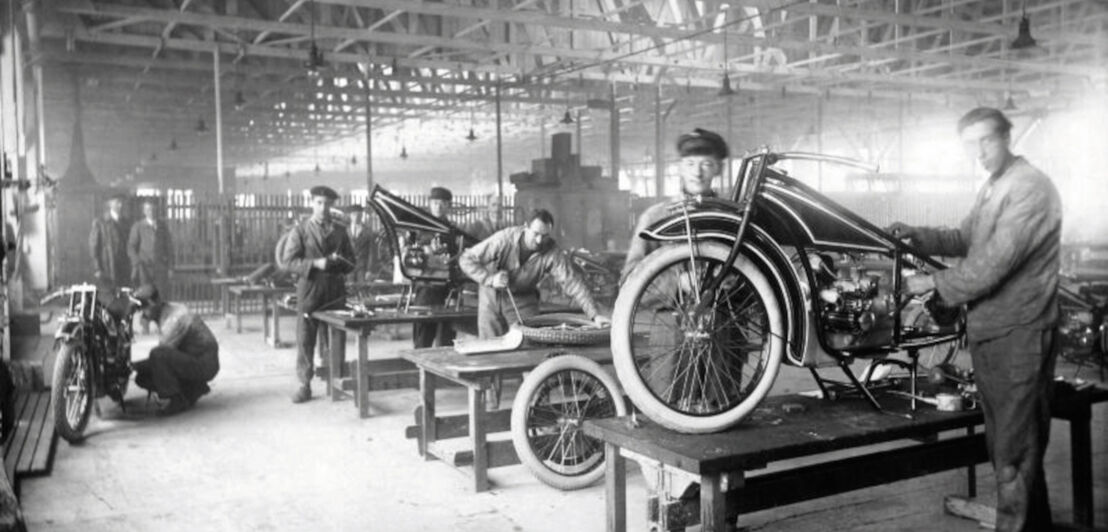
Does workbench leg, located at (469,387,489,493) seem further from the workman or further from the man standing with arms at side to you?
the man standing with arms at side

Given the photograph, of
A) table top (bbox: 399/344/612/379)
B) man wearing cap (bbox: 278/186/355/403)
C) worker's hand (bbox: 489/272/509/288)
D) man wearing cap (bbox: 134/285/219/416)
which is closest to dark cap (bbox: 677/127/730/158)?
table top (bbox: 399/344/612/379)

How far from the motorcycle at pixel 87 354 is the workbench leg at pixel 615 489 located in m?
3.89

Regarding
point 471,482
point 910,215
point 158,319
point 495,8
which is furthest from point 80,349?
point 910,215

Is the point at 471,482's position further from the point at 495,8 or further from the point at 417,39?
the point at 417,39

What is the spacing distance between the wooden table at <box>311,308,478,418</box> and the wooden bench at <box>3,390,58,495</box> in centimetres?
198

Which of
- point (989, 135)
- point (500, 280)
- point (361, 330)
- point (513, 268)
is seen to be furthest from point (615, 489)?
point (361, 330)

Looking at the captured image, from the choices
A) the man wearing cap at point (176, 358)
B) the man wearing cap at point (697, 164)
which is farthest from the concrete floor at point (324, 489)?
the man wearing cap at point (697, 164)

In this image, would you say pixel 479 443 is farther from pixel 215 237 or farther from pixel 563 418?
pixel 215 237

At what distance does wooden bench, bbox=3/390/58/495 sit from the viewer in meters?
4.98

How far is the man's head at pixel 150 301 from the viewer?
260 inches

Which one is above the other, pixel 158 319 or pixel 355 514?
pixel 158 319

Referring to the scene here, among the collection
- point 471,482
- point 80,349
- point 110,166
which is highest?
point 110,166

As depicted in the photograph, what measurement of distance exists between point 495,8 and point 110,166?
25.6 metres

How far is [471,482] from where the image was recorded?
192 inches
